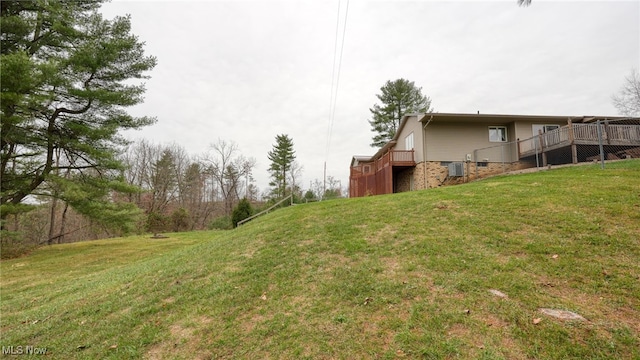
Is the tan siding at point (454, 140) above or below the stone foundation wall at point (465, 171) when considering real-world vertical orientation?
above

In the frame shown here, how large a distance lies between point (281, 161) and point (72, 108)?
26.0m

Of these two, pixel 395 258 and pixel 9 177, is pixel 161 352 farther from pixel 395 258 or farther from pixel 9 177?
pixel 9 177

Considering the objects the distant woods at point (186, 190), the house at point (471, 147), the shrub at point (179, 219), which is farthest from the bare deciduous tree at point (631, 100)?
the shrub at point (179, 219)

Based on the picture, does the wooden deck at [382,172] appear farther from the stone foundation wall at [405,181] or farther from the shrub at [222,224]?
the shrub at [222,224]

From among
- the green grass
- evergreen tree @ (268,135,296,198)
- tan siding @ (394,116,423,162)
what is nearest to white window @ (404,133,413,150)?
tan siding @ (394,116,423,162)

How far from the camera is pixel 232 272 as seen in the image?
5.41 meters

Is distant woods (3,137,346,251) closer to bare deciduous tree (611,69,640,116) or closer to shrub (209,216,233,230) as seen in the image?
shrub (209,216,233,230)

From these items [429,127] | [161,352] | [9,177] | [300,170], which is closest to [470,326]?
[161,352]

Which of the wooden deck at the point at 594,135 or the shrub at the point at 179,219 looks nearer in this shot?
the wooden deck at the point at 594,135

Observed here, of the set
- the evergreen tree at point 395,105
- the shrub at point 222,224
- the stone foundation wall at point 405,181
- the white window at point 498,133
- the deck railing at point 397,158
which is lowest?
the shrub at point 222,224

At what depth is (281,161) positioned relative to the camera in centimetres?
3862

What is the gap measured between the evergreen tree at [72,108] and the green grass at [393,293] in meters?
7.34

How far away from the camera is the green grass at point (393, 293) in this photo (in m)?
2.79

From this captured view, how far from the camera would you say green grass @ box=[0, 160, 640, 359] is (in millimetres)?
2793
